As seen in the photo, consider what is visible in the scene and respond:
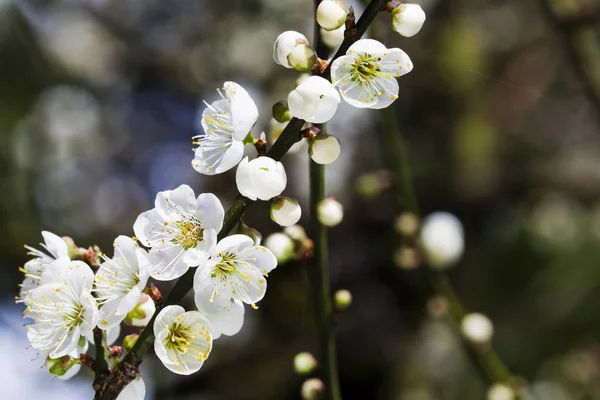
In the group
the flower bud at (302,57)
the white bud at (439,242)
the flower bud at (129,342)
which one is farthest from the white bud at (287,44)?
the white bud at (439,242)

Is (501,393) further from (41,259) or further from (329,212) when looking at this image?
(41,259)

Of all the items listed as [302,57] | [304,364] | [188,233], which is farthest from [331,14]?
[304,364]

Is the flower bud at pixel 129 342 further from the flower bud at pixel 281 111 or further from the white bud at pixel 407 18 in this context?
the white bud at pixel 407 18

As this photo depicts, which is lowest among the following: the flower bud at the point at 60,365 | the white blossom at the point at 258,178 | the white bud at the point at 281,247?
the flower bud at the point at 60,365

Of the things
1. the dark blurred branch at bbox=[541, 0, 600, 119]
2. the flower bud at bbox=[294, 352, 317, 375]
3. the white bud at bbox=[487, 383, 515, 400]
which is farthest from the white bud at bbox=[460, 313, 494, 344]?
the dark blurred branch at bbox=[541, 0, 600, 119]

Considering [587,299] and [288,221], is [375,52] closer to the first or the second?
[288,221]

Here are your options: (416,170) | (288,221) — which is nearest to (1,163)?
(416,170)
